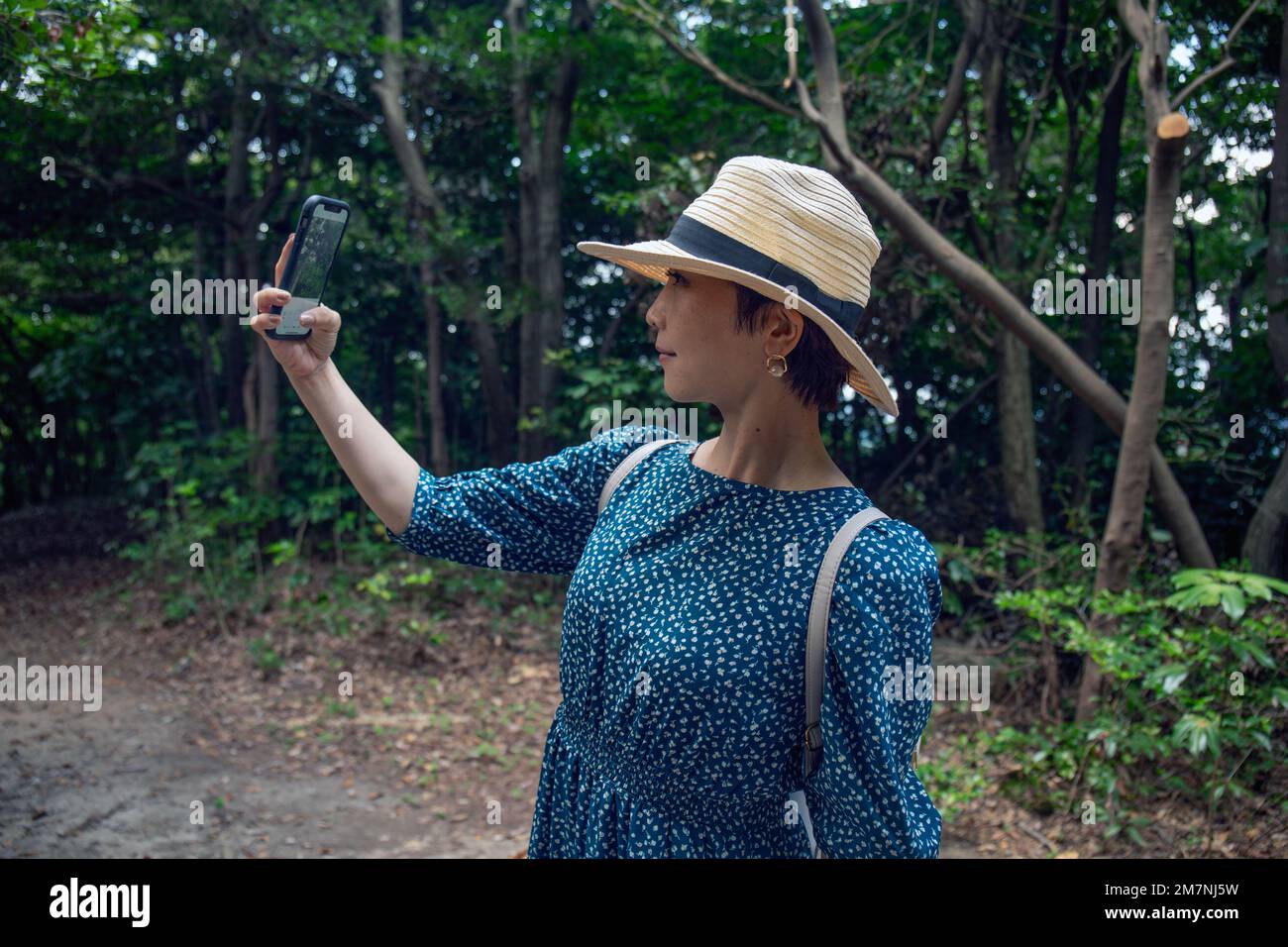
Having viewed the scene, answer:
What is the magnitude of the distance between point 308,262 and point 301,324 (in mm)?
101

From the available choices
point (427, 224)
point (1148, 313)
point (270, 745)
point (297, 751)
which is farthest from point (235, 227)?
point (1148, 313)

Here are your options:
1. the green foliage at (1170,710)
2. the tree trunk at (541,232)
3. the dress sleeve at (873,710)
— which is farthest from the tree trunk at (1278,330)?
the tree trunk at (541,232)

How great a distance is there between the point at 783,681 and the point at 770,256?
61 cm

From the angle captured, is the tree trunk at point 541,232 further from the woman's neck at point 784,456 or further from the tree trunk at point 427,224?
the woman's neck at point 784,456

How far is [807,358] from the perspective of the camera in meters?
1.62

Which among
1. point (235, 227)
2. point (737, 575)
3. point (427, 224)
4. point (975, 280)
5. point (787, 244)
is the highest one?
point (235, 227)

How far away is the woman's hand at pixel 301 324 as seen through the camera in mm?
1679

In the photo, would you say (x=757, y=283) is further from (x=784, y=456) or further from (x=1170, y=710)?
(x=1170, y=710)

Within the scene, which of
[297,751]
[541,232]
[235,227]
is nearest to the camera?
[297,751]

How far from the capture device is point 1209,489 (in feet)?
20.8

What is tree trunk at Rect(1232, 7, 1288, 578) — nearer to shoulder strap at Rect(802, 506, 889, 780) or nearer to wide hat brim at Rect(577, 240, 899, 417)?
wide hat brim at Rect(577, 240, 899, 417)

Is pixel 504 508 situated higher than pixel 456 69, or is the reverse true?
pixel 456 69
